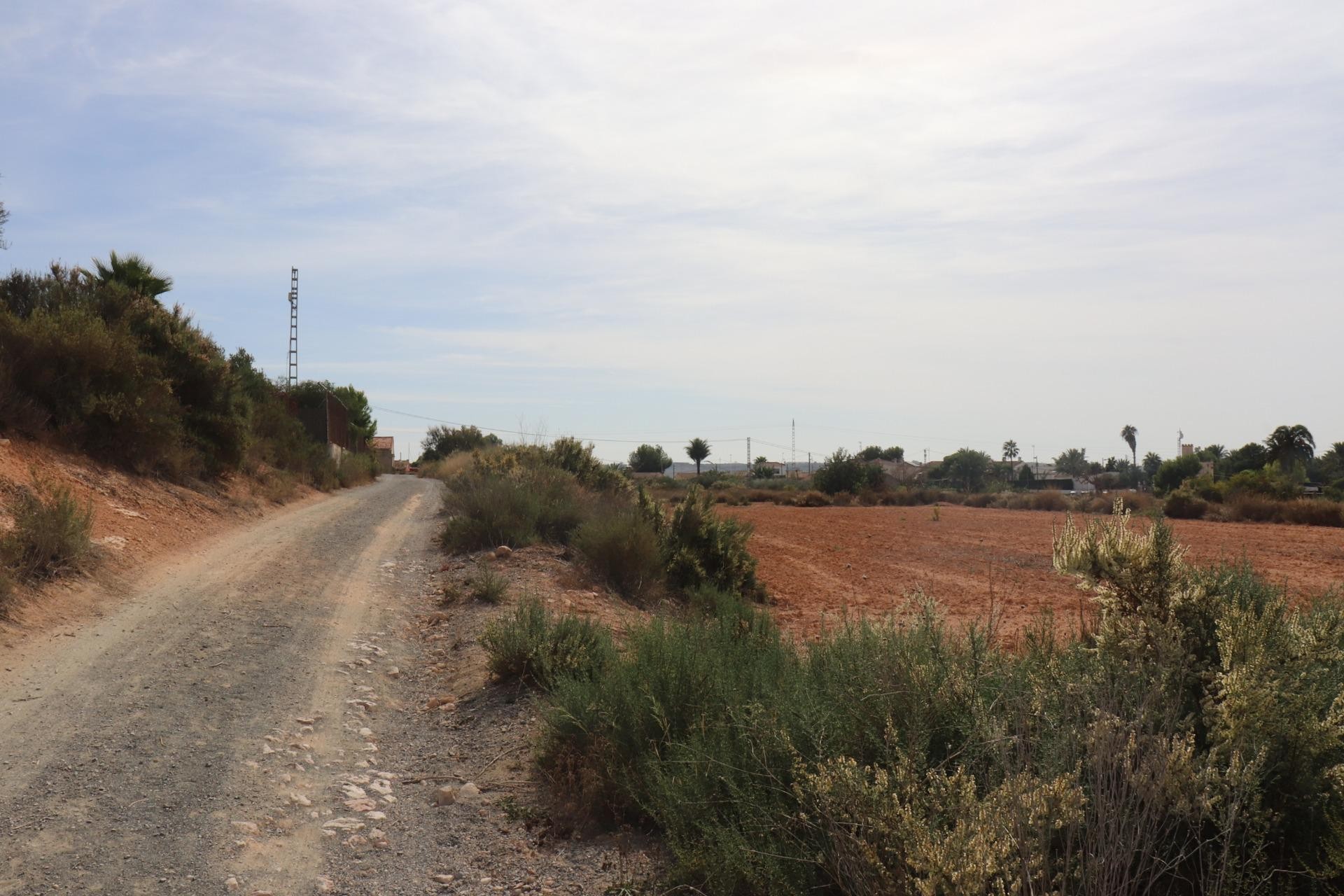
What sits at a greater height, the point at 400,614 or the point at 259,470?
the point at 259,470

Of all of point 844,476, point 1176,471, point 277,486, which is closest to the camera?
point 277,486

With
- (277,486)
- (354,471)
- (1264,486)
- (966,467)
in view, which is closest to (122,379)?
(277,486)

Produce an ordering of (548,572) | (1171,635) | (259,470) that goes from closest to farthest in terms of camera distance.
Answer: (1171,635), (548,572), (259,470)

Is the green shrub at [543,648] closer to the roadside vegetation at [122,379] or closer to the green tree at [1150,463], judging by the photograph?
the roadside vegetation at [122,379]

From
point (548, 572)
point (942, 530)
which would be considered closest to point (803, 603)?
point (548, 572)

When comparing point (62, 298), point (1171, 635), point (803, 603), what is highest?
point (62, 298)

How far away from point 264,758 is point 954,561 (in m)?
21.1

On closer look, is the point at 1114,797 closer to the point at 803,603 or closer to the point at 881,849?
the point at 881,849

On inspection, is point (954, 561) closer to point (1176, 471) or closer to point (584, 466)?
point (584, 466)

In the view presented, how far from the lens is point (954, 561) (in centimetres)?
2500

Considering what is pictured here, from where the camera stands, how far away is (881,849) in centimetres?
373

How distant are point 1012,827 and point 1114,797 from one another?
17.3 inches

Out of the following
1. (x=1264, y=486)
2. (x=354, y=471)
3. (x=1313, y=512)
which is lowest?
(x=1313, y=512)

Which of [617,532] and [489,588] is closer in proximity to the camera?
[489,588]
